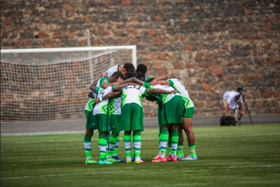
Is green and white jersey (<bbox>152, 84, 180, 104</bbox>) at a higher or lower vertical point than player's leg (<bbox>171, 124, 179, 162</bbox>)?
higher

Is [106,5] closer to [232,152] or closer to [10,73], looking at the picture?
[10,73]

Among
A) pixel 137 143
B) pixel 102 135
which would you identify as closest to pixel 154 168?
pixel 137 143

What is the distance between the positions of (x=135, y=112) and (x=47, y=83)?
17412 mm

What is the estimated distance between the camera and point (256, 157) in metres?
11.2

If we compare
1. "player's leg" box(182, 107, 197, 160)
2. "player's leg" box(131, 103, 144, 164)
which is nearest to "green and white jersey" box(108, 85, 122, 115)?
"player's leg" box(131, 103, 144, 164)

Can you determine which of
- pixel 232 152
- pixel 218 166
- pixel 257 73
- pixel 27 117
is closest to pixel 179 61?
pixel 257 73

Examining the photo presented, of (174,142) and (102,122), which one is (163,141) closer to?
(174,142)

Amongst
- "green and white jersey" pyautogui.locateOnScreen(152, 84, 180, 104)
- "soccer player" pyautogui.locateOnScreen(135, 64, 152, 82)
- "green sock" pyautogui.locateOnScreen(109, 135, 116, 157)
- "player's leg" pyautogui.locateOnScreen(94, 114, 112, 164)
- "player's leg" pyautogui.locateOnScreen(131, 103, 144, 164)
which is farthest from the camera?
"green sock" pyautogui.locateOnScreen(109, 135, 116, 157)

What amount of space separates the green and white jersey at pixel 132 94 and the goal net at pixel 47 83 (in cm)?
1529

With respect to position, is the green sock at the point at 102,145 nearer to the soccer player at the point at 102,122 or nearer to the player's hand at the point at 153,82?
the soccer player at the point at 102,122

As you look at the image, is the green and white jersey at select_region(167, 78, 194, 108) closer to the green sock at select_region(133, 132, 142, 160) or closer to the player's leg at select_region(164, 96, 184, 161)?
the player's leg at select_region(164, 96, 184, 161)

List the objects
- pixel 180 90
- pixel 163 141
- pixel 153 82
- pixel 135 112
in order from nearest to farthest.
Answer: pixel 135 112, pixel 163 141, pixel 153 82, pixel 180 90

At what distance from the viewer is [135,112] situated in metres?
10.8

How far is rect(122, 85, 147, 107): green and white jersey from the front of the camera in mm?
10883
